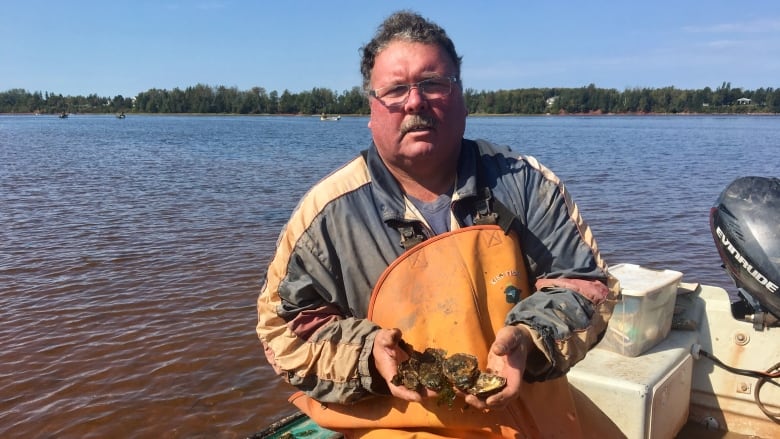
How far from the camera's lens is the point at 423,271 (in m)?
2.50

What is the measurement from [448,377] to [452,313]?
28cm

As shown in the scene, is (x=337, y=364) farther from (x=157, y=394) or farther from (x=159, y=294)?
(x=159, y=294)

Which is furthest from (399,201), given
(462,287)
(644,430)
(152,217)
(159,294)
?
(152,217)

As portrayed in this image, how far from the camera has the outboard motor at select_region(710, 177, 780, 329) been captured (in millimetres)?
3994

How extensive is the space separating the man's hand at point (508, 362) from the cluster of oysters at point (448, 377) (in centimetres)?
3

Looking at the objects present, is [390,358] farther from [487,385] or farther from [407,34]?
[407,34]

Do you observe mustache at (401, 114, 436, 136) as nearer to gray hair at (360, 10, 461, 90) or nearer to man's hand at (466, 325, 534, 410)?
gray hair at (360, 10, 461, 90)

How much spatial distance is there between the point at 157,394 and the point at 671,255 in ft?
32.4

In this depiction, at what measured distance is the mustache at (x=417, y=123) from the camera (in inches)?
100.0

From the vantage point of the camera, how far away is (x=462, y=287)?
8.12 ft

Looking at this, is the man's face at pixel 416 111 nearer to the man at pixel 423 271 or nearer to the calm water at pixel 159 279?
the man at pixel 423 271

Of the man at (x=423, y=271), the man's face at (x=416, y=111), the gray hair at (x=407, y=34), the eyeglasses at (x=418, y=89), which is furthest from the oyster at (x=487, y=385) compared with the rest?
the gray hair at (x=407, y=34)

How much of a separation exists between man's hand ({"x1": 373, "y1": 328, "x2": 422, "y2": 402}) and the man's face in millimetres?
744

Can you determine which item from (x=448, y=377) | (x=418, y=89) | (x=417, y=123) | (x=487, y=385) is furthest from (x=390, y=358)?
(x=418, y=89)
